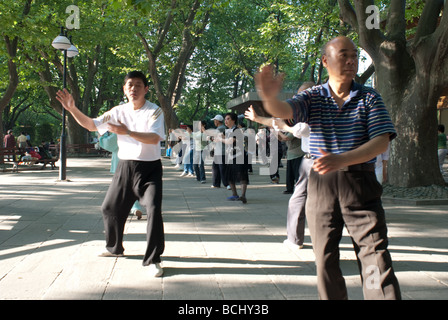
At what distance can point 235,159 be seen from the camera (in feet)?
32.3

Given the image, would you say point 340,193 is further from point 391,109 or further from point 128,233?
point 391,109

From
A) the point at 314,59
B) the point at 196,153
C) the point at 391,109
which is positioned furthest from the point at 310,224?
the point at 314,59

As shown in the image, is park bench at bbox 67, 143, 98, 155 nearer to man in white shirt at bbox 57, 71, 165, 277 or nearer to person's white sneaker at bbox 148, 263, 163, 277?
man in white shirt at bbox 57, 71, 165, 277

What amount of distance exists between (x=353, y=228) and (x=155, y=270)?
220 cm

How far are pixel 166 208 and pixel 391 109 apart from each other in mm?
5250

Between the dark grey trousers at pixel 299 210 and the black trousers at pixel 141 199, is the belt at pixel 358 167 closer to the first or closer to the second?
the black trousers at pixel 141 199

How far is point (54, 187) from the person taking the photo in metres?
12.3

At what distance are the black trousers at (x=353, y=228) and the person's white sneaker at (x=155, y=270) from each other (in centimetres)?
192

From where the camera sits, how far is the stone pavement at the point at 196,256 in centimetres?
396

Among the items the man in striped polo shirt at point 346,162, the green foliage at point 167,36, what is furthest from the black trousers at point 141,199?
the man in striped polo shirt at point 346,162

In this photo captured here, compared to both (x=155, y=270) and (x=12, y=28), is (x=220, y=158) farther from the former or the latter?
(x=12, y=28)

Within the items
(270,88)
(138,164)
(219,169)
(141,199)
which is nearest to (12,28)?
(219,169)

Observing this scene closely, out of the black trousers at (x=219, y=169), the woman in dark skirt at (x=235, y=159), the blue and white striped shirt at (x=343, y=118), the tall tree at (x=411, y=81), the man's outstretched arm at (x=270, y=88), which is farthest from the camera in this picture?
the black trousers at (x=219, y=169)

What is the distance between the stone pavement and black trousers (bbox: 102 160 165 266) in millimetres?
283
